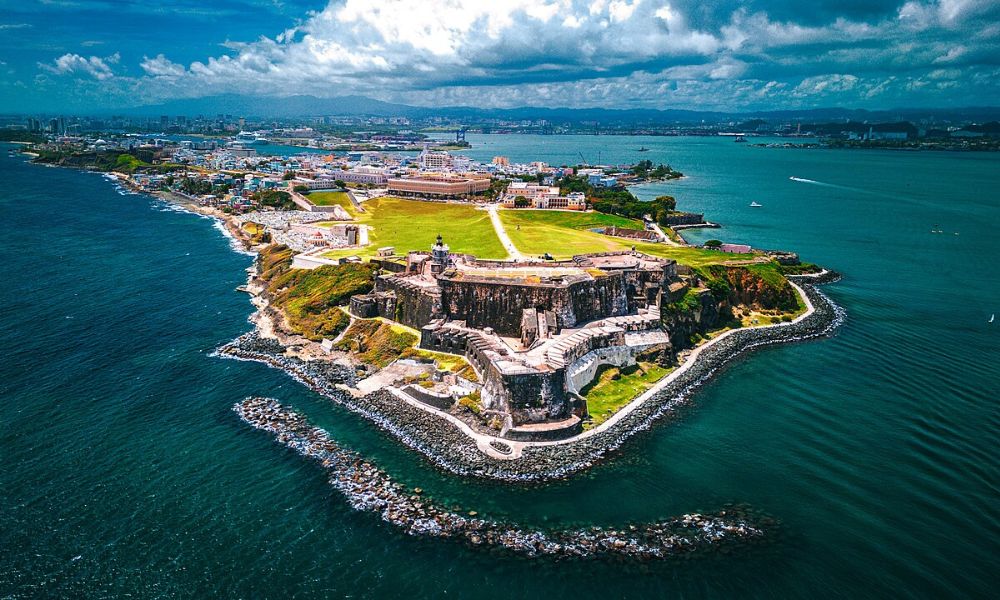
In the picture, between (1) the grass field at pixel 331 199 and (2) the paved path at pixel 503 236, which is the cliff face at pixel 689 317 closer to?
(2) the paved path at pixel 503 236

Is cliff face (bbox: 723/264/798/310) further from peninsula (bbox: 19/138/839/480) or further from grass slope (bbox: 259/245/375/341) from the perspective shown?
grass slope (bbox: 259/245/375/341)

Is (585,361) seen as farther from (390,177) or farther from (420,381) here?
(390,177)

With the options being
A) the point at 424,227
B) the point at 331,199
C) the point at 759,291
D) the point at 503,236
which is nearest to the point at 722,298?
the point at 759,291

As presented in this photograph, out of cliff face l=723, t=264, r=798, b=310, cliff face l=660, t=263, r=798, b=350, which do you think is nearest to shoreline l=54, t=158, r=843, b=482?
cliff face l=660, t=263, r=798, b=350

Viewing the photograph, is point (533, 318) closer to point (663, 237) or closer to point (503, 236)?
point (503, 236)

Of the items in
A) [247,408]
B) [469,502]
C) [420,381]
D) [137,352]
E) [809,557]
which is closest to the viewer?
[809,557]

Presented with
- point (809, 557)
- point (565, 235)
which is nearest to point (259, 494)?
point (809, 557)

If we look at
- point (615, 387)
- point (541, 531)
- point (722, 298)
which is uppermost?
point (722, 298)
